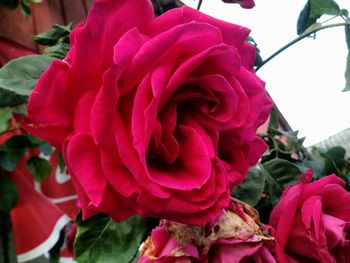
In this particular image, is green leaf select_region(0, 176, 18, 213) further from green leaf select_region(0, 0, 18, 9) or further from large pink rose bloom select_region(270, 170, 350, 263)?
large pink rose bloom select_region(270, 170, 350, 263)

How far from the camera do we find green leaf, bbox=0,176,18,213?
1013mm

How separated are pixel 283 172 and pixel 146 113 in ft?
1.18

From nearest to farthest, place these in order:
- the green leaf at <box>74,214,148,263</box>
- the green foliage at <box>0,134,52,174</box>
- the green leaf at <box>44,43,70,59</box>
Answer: the green leaf at <box>74,214,148,263</box> < the green leaf at <box>44,43,70,59</box> < the green foliage at <box>0,134,52,174</box>

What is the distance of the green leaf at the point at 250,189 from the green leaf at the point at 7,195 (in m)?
0.73

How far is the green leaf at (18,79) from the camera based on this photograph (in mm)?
354

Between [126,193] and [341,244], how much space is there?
22 centimetres

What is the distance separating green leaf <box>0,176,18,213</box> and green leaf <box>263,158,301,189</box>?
67 centimetres

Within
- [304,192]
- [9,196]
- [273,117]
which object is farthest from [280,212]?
[9,196]

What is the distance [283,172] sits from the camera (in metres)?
0.56

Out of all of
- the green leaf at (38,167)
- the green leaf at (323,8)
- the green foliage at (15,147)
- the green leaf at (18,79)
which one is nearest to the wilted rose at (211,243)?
the green leaf at (18,79)

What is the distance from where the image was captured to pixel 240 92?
0.93 feet

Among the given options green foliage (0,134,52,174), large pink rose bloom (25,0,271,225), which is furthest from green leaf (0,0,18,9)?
large pink rose bloom (25,0,271,225)

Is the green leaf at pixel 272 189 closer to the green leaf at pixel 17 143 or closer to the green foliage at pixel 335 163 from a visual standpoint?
the green foliage at pixel 335 163

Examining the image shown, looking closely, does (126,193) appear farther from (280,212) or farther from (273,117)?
(273,117)
